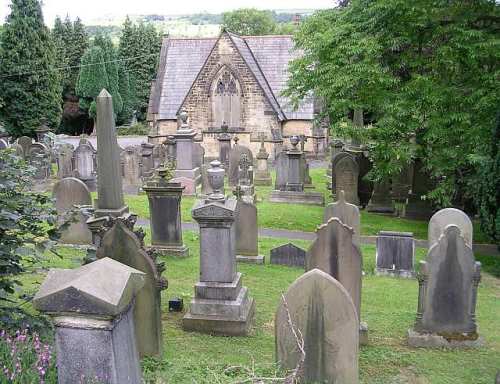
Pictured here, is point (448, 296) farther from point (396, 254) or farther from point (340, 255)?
point (396, 254)

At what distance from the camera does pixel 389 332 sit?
7.45 meters

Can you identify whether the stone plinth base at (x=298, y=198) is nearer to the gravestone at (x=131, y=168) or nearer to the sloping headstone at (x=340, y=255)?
the gravestone at (x=131, y=168)

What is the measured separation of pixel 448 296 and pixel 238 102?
24226mm

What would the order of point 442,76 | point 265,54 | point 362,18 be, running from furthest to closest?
point 265,54 → point 362,18 → point 442,76

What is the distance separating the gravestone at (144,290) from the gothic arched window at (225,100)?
24.4m

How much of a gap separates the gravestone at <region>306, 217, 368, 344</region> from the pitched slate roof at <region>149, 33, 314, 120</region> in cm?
2334

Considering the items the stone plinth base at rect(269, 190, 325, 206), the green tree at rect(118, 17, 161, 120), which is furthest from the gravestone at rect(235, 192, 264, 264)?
the green tree at rect(118, 17, 161, 120)

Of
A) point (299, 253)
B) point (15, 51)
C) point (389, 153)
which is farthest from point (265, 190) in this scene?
point (15, 51)

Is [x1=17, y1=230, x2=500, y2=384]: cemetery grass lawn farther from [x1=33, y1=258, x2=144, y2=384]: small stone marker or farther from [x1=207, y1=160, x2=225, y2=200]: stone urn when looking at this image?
[x1=207, y1=160, x2=225, y2=200]: stone urn

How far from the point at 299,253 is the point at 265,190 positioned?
9.50m

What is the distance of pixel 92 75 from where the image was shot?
1732 inches

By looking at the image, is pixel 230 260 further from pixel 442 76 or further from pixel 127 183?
pixel 127 183

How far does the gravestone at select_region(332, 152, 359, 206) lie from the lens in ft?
50.8

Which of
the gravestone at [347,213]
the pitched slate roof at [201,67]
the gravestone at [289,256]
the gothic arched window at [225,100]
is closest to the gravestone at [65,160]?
the pitched slate roof at [201,67]
